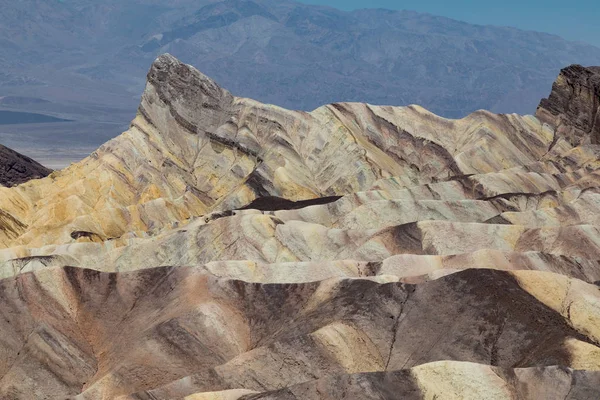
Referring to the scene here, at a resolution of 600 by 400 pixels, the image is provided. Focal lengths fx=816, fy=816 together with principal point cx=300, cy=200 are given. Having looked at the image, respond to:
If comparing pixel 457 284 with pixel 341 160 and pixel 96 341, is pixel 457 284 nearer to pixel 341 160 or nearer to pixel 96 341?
pixel 96 341

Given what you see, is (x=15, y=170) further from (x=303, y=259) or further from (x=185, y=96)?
(x=303, y=259)

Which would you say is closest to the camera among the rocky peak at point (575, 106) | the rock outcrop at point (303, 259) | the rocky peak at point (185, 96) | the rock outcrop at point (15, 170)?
the rock outcrop at point (303, 259)

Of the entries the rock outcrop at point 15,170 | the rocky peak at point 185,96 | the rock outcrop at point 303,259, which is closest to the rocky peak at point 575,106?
the rock outcrop at point 303,259

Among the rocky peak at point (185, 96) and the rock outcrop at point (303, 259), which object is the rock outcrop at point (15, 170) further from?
the rock outcrop at point (303, 259)

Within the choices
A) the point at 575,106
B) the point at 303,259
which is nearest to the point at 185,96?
the point at 303,259

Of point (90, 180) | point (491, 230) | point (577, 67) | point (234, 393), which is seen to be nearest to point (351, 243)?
point (491, 230)

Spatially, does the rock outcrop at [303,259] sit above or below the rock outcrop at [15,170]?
below

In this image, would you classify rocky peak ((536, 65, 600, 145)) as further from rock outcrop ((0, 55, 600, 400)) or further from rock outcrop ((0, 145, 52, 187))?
rock outcrop ((0, 145, 52, 187))
